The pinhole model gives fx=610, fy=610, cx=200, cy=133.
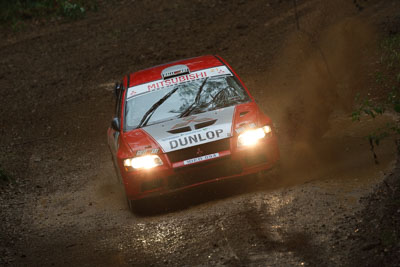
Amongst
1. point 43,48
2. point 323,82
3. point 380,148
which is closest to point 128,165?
point 380,148

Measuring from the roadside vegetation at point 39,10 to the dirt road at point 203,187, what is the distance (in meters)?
0.80

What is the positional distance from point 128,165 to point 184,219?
961mm

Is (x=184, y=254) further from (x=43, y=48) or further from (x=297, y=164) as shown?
(x=43, y=48)

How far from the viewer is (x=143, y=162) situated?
24.2 ft

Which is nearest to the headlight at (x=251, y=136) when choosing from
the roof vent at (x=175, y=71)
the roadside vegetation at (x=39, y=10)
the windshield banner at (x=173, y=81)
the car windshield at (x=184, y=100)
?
the car windshield at (x=184, y=100)

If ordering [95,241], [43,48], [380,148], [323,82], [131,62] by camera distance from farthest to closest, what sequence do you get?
[43,48] < [131,62] < [323,82] < [380,148] < [95,241]

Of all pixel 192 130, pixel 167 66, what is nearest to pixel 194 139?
pixel 192 130

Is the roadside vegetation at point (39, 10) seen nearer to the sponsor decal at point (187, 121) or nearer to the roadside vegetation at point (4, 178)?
the roadside vegetation at point (4, 178)

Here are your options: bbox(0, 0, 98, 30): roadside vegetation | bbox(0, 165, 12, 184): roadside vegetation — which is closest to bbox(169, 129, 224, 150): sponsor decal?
bbox(0, 165, 12, 184): roadside vegetation

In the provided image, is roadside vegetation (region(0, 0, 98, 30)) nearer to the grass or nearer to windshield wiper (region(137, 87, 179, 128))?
the grass

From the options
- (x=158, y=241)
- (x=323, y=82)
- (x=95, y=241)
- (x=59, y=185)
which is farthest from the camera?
(x=323, y=82)

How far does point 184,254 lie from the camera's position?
607 cm

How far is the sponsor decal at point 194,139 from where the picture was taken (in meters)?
7.31

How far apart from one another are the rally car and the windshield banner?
0.34 metres
